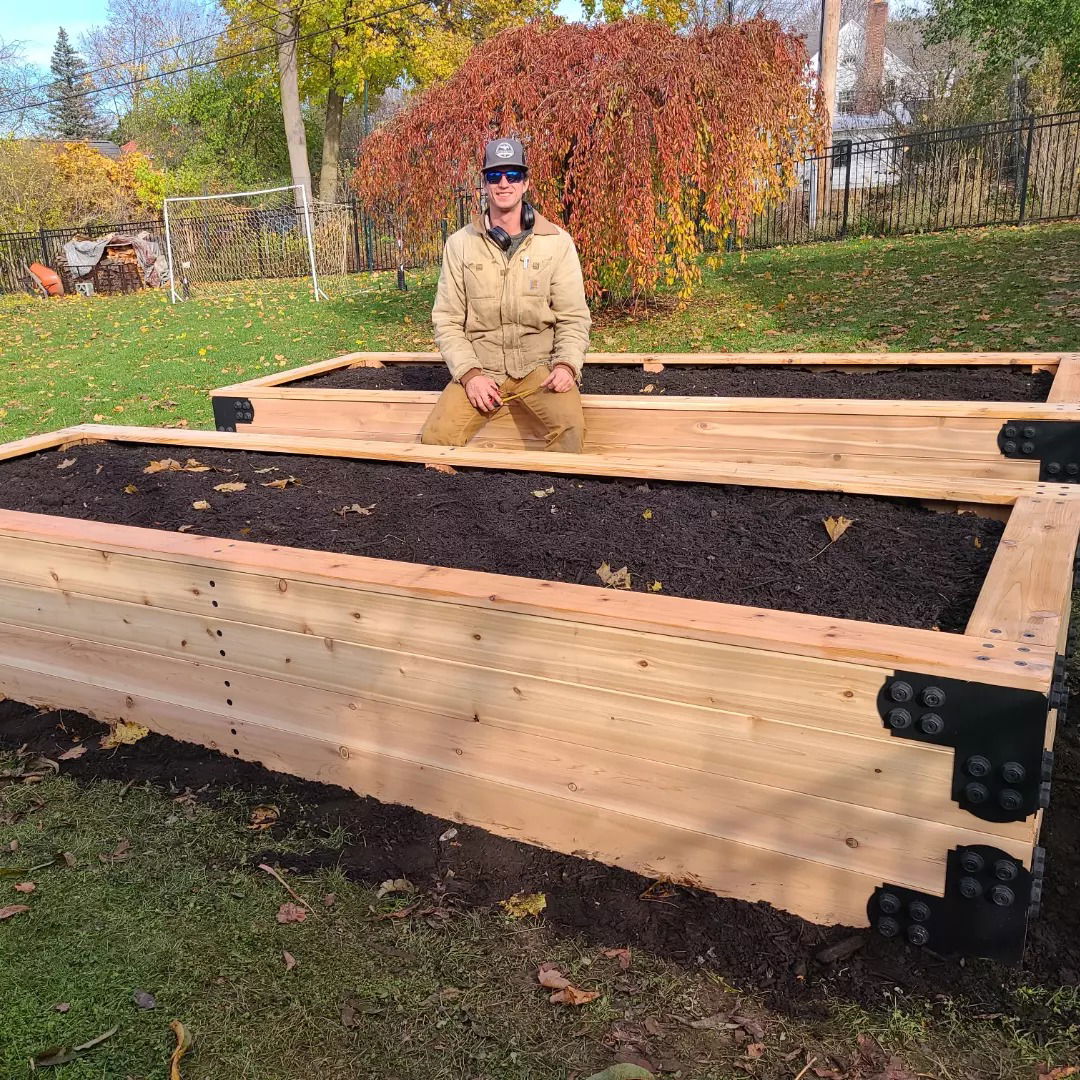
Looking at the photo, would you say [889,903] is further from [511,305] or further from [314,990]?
[511,305]

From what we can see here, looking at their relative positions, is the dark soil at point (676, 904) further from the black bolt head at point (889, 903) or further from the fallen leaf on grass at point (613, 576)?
the fallen leaf on grass at point (613, 576)

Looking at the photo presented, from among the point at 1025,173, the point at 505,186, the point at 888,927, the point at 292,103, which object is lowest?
the point at 888,927

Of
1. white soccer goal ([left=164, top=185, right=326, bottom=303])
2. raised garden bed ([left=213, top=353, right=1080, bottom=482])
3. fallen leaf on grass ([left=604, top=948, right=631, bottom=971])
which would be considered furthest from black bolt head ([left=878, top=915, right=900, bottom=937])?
white soccer goal ([left=164, top=185, right=326, bottom=303])

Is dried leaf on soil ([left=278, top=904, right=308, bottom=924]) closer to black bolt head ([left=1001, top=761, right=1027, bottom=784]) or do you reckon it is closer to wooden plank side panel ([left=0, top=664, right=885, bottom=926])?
wooden plank side panel ([left=0, top=664, right=885, bottom=926])

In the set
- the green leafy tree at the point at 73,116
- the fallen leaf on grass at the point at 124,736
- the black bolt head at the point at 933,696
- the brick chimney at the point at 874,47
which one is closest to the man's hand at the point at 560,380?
the fallen leaf on grass at the point at 124,736

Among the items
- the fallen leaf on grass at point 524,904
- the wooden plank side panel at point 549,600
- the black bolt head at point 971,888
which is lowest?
the fallen leaf on grass at point 524,904

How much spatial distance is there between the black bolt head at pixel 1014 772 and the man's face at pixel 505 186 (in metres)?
3.33

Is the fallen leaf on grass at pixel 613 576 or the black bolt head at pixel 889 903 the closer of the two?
the black bolt head at pixel 889 903

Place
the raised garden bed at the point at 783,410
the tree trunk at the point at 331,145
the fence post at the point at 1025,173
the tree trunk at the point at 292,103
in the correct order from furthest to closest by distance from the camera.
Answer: the tree trunk at the point at 331,145 → the tree trunk at the point at 292,103 → the fence post at the point at 1025,173 → the raised garden bed at the point at 783,410

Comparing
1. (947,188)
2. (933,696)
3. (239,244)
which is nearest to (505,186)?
(933,696)

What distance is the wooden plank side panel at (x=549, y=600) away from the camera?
6.26 feet

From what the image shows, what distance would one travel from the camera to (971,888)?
1967 mm

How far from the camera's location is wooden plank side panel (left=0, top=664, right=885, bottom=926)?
2193mm

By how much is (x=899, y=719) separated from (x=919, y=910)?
0.48 meters
